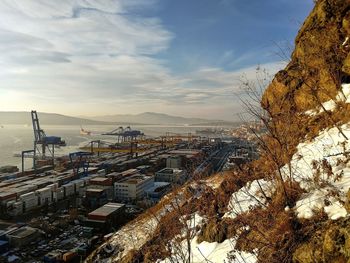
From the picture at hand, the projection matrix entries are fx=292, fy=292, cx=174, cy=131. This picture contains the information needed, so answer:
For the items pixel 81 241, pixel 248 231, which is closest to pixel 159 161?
pixel 81 241

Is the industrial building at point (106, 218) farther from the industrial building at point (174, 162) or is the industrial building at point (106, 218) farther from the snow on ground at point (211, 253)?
the industrial building at point (174, 162)

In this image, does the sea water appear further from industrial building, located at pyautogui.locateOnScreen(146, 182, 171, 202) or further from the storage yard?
industrial building, located at pyautogui.locateOnScreen(146, 182, 171, 202)

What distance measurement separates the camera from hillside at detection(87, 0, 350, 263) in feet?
9.03

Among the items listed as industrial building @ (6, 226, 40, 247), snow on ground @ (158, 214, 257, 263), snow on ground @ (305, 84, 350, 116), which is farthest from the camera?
industrial building @ (6, 226, 40, 247)

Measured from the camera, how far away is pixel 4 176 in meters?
31.9

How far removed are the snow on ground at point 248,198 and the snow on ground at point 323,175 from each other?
47 cm

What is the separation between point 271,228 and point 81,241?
15133mm

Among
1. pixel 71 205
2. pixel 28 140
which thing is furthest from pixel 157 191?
pixel 28 140


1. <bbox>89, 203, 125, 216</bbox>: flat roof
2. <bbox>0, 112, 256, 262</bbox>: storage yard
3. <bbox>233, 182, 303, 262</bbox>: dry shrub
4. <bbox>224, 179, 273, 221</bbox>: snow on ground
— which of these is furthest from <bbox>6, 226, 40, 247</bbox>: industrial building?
<bbox>233, 182, 303, 262</bbox>: dry shrub

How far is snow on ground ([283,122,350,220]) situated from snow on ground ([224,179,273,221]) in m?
0.47

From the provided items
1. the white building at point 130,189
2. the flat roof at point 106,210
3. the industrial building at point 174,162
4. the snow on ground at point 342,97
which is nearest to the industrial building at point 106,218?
the flat roof at point 106,210

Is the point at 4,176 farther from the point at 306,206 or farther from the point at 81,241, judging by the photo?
the point at 306,206

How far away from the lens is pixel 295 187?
11.7 ft

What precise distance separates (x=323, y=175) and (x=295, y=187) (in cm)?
36
